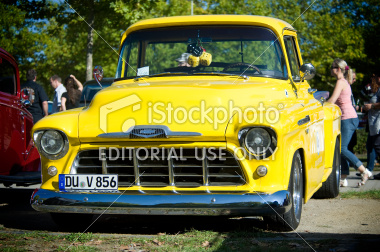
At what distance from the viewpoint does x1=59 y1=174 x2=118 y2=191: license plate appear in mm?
5340

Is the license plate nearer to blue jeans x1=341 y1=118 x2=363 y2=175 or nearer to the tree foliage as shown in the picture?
blue jeans x1=341 y1=118 x2=363 y2=175

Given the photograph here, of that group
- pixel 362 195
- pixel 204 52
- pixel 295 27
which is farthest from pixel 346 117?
pixel 295 27

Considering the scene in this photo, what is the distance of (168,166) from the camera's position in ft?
17.4

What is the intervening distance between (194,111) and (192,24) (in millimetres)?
1668

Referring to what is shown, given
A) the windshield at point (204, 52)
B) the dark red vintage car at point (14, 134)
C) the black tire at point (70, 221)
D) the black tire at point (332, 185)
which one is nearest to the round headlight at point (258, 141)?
the windshield at point (204, 52)

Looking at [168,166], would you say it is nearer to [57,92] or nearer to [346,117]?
[346,117]

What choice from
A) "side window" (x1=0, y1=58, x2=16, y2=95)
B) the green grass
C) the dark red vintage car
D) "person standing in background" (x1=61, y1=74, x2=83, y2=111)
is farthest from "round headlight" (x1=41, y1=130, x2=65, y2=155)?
"person standing in background" (x1=61, y1=74, x2=83, y2=111)

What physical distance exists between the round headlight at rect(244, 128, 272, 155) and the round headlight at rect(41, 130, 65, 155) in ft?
5.42

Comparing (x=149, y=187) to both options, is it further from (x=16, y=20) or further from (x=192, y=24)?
(x=16, y=20)

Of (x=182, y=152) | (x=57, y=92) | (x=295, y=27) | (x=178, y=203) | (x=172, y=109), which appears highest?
(x=295, y=27)

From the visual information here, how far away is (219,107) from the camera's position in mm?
5332

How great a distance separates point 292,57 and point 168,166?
91.1 inches

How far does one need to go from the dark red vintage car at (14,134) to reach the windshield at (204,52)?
208 cm

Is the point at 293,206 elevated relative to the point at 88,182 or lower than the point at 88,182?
lower
